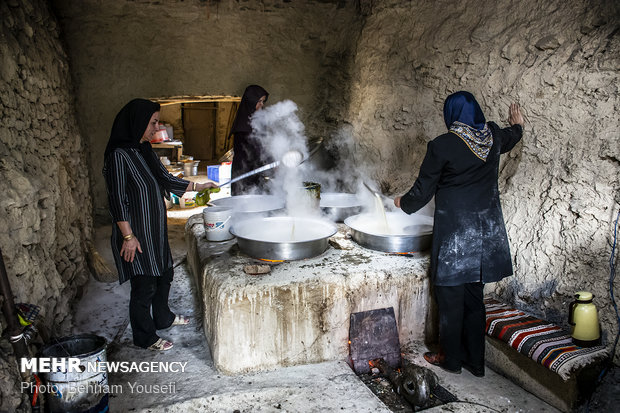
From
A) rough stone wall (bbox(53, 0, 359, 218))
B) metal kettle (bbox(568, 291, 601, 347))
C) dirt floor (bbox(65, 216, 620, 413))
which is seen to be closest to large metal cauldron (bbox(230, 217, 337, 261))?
dirt floor (bbox(65, 216, 620, 413))

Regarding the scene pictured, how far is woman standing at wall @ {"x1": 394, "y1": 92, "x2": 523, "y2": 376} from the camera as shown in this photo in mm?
2492

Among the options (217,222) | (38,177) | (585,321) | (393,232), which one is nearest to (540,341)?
(585,321)

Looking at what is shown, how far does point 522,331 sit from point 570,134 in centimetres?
133

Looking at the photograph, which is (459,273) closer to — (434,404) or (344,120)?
(434,404)

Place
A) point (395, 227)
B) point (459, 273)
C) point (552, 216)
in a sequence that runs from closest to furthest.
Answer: point (459, 273) → point (552, 216) → point (395, 227)

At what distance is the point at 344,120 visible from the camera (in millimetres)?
5691

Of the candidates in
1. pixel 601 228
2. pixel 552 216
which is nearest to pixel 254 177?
pixel 552 216

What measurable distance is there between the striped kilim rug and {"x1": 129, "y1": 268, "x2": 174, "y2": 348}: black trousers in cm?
230

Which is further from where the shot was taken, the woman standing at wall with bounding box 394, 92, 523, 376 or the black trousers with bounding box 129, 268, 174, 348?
the black trousers with bounding box 129, 268, 174, 348

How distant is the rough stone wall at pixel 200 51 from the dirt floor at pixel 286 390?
3.68 meters

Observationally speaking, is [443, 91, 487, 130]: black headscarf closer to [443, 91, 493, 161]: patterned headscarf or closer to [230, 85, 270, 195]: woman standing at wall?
[443, 91, 493, 161]: patterned headscarf

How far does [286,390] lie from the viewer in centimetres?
245

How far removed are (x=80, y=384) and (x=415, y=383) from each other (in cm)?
183

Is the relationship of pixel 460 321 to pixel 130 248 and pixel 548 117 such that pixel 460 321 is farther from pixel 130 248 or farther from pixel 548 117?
pixel 130 248
